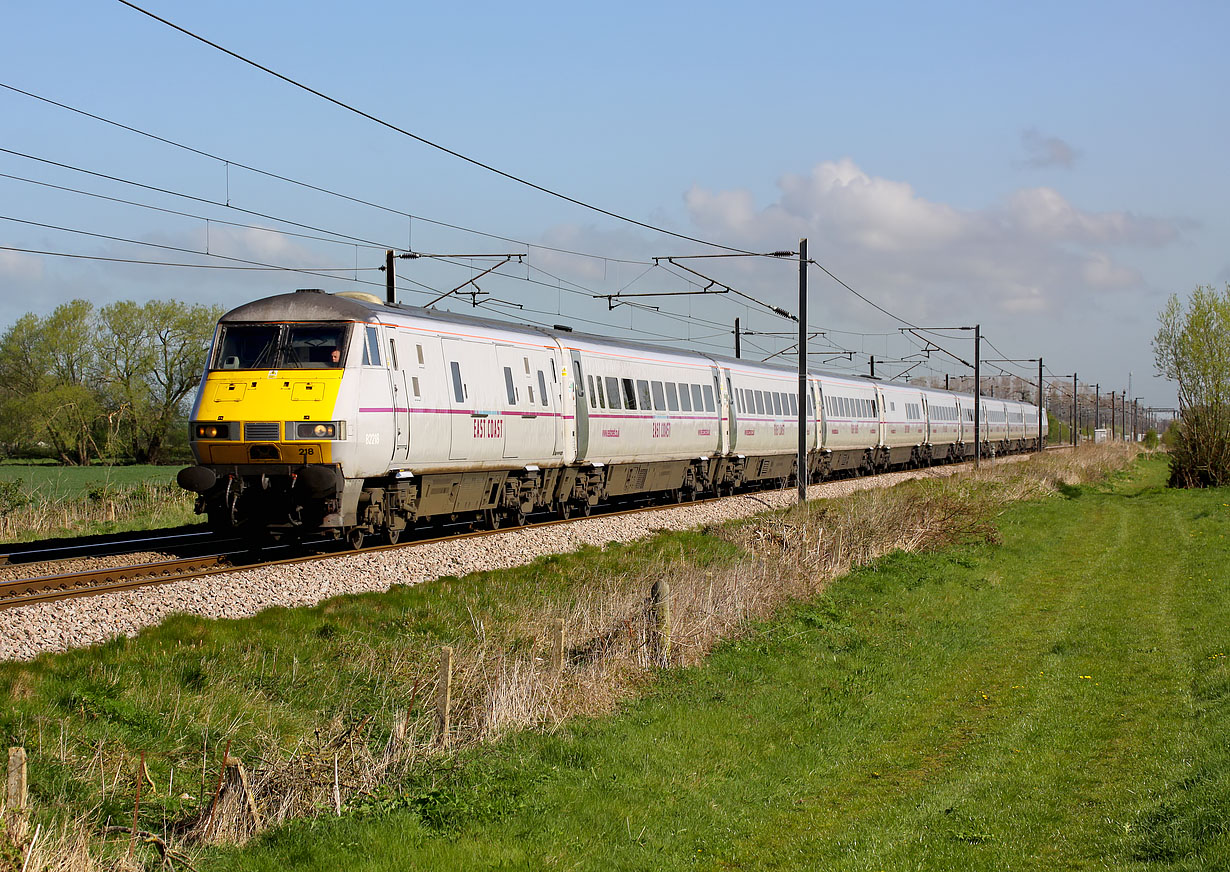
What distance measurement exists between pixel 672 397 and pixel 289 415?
46.0 ft

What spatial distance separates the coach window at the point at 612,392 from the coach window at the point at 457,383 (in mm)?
6267

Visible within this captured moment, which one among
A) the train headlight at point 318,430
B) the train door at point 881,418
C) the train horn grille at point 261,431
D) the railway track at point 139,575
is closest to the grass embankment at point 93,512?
the railway track at point 139,575

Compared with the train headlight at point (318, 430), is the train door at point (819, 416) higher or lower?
higher

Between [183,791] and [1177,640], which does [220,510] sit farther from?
[1177,640]

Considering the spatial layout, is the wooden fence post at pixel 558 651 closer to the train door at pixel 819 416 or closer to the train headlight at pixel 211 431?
the train headlight at pixel 211 431

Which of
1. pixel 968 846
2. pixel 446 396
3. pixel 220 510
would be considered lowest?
pixel 968 846

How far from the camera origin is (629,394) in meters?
26.8

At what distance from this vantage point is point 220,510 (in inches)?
686

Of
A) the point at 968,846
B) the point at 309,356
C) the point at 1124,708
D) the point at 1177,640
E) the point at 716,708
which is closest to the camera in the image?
the point at 968,846

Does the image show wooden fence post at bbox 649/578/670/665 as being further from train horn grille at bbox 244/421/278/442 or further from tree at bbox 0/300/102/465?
tree at bbox 0/300/102/465

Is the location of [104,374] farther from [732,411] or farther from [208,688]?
[208,688]

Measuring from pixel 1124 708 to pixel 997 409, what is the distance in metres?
61.7

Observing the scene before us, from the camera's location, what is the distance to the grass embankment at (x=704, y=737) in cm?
773

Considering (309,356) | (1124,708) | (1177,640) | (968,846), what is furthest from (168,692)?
(1177,640)
